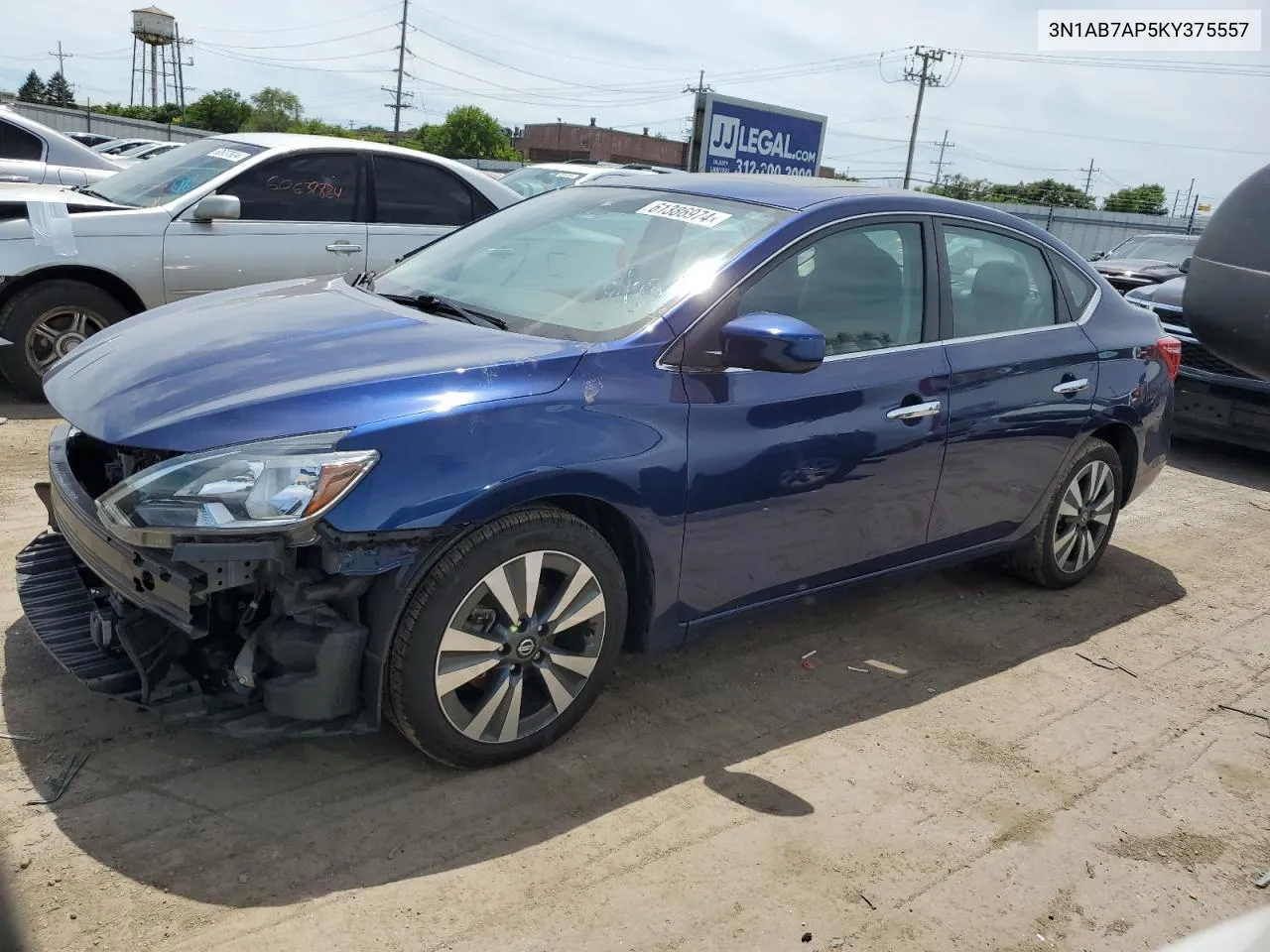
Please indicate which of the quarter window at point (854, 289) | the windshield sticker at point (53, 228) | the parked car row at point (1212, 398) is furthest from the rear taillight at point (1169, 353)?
the windshield sticker at point (53, 228)

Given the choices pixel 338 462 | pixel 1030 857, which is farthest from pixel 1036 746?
pixel 338 462

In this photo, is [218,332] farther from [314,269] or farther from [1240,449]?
[1240,449]

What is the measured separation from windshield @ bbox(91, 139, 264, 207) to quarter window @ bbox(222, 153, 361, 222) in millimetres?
186

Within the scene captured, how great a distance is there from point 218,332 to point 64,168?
5600 millimetres

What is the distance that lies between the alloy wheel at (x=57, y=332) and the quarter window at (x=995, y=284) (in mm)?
4945

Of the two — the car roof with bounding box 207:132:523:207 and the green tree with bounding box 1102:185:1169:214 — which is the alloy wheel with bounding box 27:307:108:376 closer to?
the car roof with bounding box 207:132:523:207

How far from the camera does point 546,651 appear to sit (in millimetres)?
3059

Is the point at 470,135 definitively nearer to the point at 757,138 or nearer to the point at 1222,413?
the point at 757,138

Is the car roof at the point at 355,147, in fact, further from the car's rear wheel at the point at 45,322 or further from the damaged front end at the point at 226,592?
the damaged front end at the point at 226,592

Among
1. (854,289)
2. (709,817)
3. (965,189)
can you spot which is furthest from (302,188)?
(965,189)

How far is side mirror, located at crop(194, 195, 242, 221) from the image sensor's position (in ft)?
20.2

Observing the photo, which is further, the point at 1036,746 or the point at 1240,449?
the point at 1240,449

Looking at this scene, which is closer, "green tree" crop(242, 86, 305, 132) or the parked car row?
the parked car row

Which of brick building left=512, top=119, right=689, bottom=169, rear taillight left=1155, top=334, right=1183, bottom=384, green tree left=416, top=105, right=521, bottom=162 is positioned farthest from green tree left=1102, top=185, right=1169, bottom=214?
rear taillight left=1155, top=334, right=1183, bottom=384
